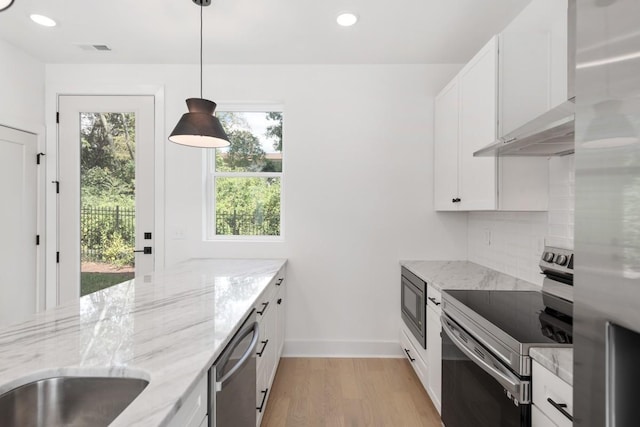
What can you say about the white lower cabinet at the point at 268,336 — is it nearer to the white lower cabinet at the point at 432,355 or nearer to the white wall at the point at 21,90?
the white lower cabinet at the point at 432,355

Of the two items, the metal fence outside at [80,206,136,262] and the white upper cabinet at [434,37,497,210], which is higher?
the white upper cabinet at [434,37,497,210]

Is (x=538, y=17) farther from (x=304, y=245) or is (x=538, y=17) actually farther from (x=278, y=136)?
(x=304, y=245)

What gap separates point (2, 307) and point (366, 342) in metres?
3.13

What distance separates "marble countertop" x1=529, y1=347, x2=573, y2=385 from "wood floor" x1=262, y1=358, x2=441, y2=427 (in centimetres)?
137

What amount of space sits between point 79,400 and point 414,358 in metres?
2.30

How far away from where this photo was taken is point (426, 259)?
3221 millimetres

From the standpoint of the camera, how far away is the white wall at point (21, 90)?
9.29 ft

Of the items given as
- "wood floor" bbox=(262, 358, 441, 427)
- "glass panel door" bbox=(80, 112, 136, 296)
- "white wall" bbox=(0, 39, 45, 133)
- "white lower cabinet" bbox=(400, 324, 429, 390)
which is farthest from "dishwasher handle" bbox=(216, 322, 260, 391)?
"white wall" bbox=(0, 39, 45, 133)

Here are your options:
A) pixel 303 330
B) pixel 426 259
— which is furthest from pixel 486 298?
pixel 303 330

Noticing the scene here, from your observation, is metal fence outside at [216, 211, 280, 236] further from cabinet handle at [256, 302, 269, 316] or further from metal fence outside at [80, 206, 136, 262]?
cabinet handle at [256, 302, 269, 316]

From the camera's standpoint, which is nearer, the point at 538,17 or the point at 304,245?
the point at 538,17

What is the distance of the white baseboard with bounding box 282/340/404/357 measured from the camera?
3.19 meters

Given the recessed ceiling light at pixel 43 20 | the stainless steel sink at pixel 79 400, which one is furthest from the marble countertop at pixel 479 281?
the recessed ceiling light at pixel 43 20

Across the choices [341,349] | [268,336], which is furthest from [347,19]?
[341,349]
